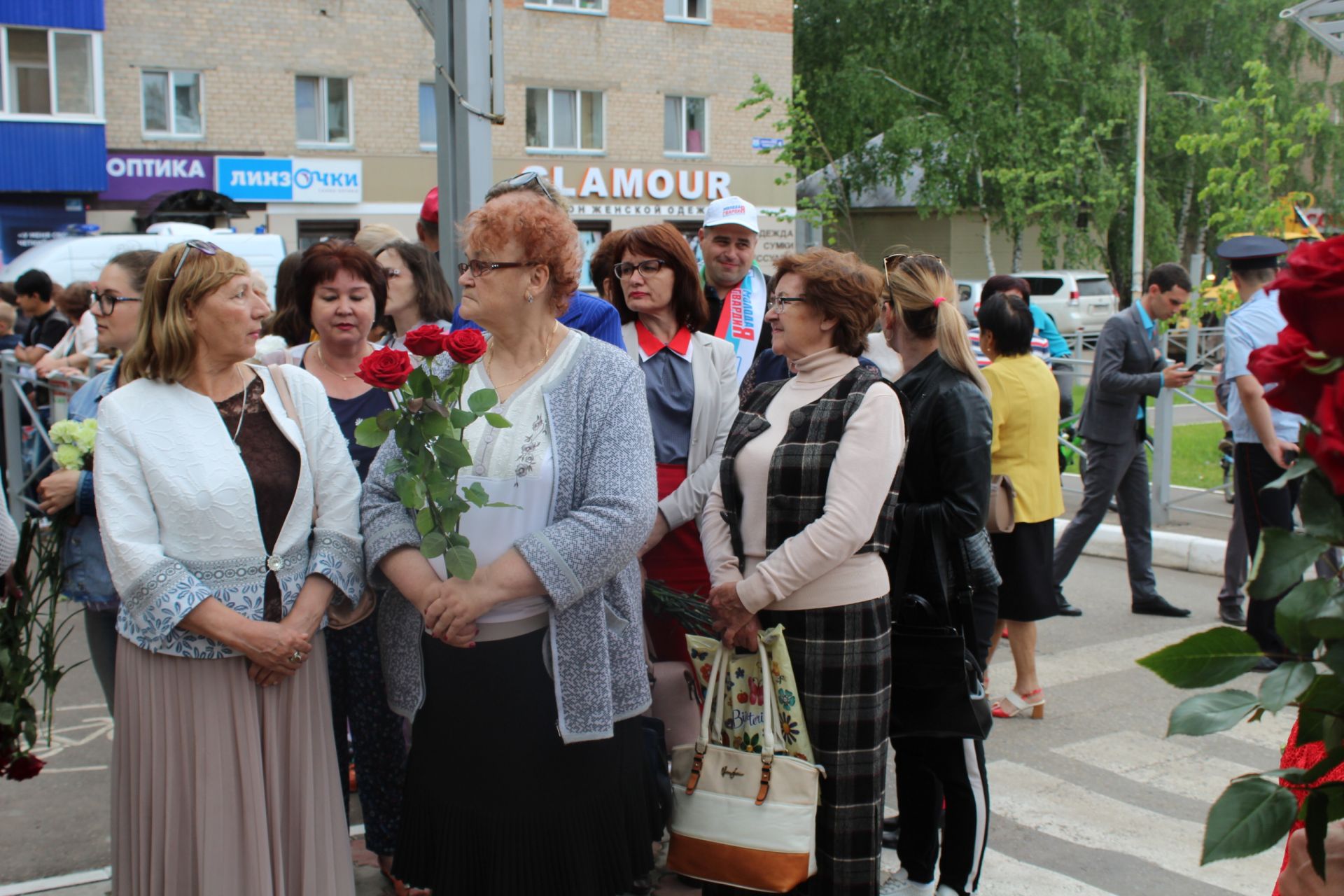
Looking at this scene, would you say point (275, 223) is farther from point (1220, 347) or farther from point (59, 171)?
point (1220, 347)

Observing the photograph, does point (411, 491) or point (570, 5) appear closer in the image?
point (411, 491)

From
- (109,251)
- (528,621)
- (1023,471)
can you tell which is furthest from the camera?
(109,251)

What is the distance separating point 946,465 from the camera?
3801 mm

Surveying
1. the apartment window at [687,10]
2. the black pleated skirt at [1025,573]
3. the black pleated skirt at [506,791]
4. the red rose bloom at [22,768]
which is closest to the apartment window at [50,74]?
the apartment window at [687,10]

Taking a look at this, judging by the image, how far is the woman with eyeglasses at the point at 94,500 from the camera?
140 inches

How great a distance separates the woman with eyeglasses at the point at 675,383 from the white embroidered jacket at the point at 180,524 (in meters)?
1.37

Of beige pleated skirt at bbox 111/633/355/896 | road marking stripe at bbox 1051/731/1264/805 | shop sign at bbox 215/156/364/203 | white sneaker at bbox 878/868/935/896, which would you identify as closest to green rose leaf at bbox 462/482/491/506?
beige pleated skirt at bbox 111/633/355/896

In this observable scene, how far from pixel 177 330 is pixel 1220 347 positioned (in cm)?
1375

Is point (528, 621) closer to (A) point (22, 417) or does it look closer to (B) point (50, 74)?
(A) point (22, 417)

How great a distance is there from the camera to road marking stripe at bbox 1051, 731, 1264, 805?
4.93 m

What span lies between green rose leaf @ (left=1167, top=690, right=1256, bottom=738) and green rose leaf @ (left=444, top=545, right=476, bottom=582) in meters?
1.74

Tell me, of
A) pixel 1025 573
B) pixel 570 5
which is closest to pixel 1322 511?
pixel 1025 573

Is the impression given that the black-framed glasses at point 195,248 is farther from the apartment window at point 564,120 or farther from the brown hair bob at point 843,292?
the apartment window at point 564,120

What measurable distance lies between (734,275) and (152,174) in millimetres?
23916
